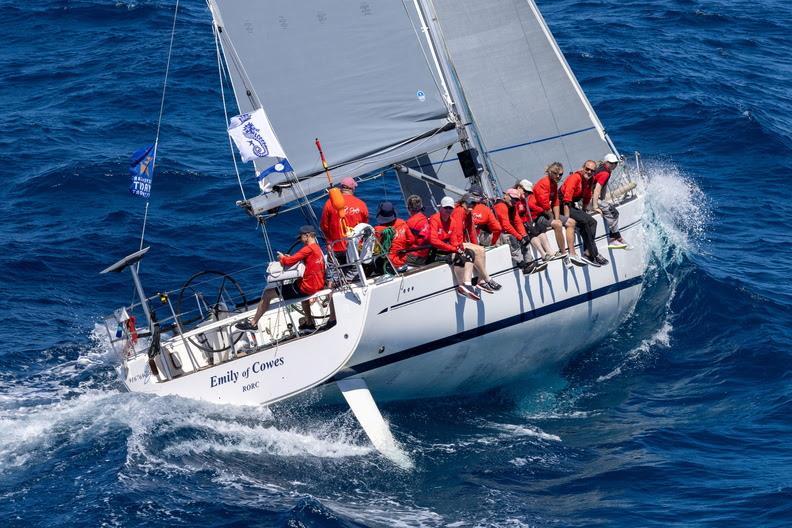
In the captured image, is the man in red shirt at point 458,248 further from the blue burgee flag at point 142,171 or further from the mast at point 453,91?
the blue burgee flag at point 142,171

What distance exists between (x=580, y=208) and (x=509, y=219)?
151 cm

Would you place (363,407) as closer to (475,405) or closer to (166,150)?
(475,405)

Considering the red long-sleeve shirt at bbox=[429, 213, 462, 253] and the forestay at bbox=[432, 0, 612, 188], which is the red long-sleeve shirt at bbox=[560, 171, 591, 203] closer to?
the forestay at bbox=[432, 0, 612, 188]

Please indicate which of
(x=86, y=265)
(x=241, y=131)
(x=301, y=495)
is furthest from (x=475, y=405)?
(x=86, y=265)

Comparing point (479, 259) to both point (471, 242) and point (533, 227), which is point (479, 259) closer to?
point (471, 242)

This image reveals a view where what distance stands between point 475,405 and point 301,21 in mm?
6367

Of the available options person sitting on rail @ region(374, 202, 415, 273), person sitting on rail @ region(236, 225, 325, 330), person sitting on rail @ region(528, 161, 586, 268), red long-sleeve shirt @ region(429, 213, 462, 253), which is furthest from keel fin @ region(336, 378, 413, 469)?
person sitting on rail @ region(528, 161, 586, 268)

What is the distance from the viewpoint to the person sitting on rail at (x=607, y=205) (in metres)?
18.5

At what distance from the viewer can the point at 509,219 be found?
17547mm

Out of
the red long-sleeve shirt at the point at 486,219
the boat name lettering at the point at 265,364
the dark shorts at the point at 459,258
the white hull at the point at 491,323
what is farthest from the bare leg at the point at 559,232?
the boat name lettering at the point at 265,364

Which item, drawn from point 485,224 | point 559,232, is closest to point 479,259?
point 485,224

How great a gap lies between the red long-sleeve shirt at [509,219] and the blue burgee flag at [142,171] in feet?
16.6

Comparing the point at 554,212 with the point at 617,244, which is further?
the point at 617,244

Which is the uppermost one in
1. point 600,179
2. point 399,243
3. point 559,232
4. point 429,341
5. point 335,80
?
point 335,80
